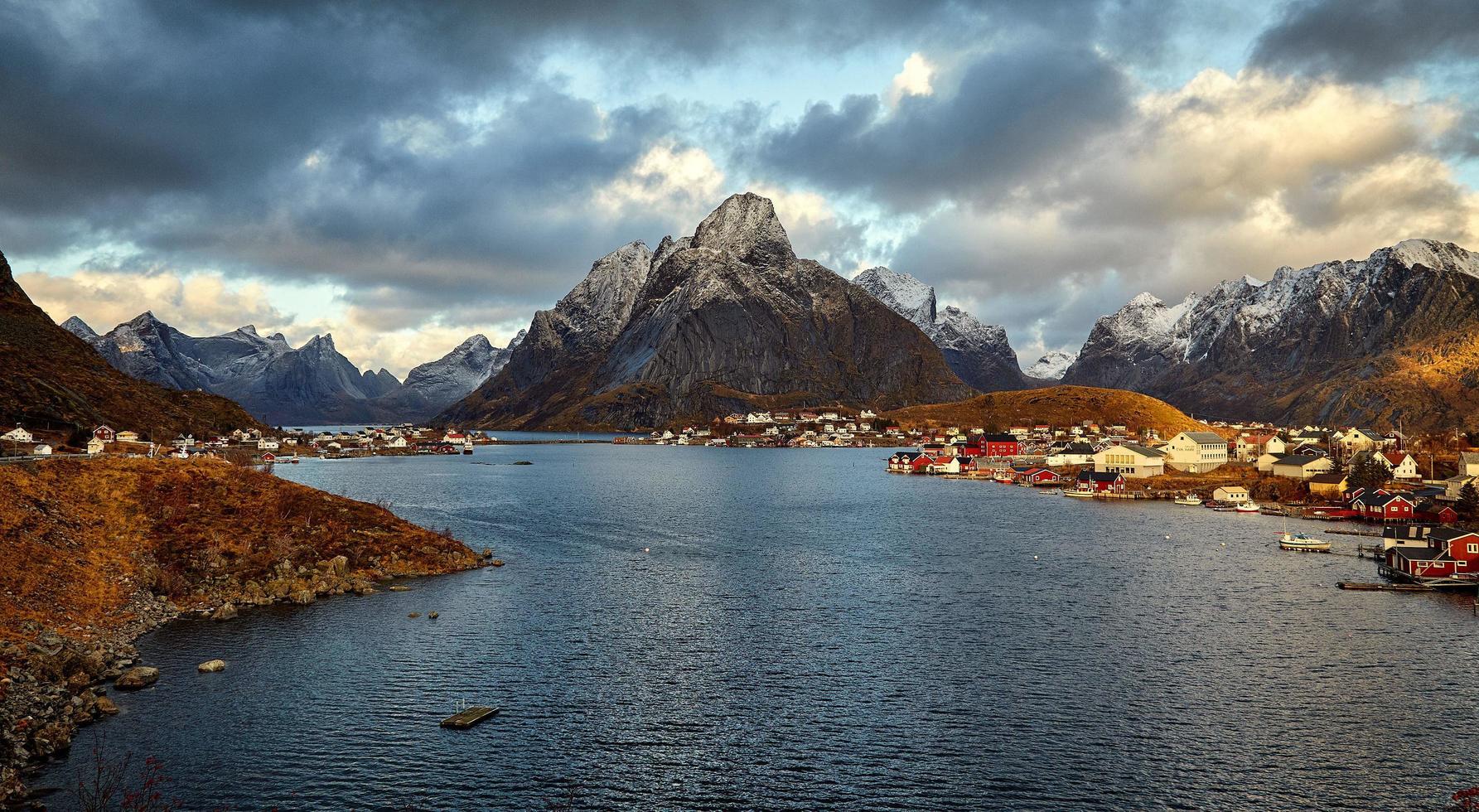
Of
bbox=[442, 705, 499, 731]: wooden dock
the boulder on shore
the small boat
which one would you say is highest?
the small boat

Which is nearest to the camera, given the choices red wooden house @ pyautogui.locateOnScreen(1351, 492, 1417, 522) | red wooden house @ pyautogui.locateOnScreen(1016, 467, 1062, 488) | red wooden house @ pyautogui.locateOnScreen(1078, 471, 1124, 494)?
red wooden house @ pyautogui.locateOnScreen(1351, 492, 1417, 522)

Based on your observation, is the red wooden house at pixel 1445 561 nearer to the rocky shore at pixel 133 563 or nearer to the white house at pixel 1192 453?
the rocky shore at pixel 133 563

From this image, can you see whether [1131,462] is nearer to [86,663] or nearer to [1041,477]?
[1041,477]

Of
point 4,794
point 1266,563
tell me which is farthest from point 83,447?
point 1266,563

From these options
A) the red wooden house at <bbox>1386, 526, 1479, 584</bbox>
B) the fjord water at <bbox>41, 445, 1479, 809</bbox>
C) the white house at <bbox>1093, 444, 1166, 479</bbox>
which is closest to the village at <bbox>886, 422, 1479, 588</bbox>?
the red wooden house at <bbox>1386, 526, 1479, 584</bbox>

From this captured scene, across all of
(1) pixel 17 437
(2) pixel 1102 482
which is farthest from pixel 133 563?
(2) pixel 1102 482

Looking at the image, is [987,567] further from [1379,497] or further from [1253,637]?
[1379,497]

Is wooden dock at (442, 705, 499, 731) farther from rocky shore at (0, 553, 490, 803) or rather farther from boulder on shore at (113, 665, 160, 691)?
boulder on shore at (113, 665, 160, 691)
